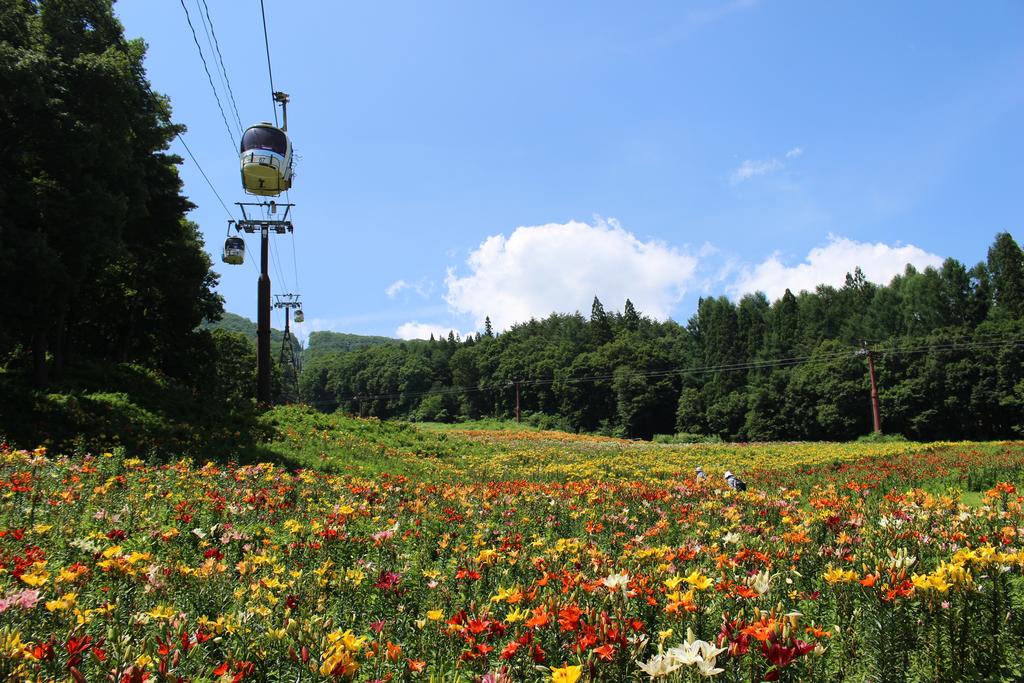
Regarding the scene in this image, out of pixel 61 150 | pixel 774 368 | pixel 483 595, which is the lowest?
pixel 483 595

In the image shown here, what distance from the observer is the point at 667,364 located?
83.6m

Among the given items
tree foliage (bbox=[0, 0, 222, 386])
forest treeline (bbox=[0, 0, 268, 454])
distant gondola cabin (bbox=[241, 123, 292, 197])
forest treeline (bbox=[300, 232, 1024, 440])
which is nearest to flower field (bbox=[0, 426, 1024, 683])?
forest treeline (bbox=[0, 0, 268, 454])

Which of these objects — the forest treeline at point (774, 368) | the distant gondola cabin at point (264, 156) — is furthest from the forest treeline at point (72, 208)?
the forest treeline at point (774, 368)

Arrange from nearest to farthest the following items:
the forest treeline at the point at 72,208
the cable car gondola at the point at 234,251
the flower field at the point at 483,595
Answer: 1. the flower field at the point at 483,595
2. the forest treeline at the point at 72,208
3. the cable car gondola at the point at 234,251

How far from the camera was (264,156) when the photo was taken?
1672 cm

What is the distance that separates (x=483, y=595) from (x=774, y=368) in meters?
77.4

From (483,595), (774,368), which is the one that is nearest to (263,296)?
(483,595)

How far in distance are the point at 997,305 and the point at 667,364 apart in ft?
122

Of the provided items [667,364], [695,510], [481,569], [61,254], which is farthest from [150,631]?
[667,364]

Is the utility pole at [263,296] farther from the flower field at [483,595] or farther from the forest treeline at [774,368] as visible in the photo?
the forest treeline at [774,368]

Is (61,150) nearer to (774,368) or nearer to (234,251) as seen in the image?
(234,251)

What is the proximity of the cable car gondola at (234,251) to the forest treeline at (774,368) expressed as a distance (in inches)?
2352

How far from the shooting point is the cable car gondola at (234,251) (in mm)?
24000

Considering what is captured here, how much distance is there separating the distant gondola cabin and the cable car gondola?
747 cm
